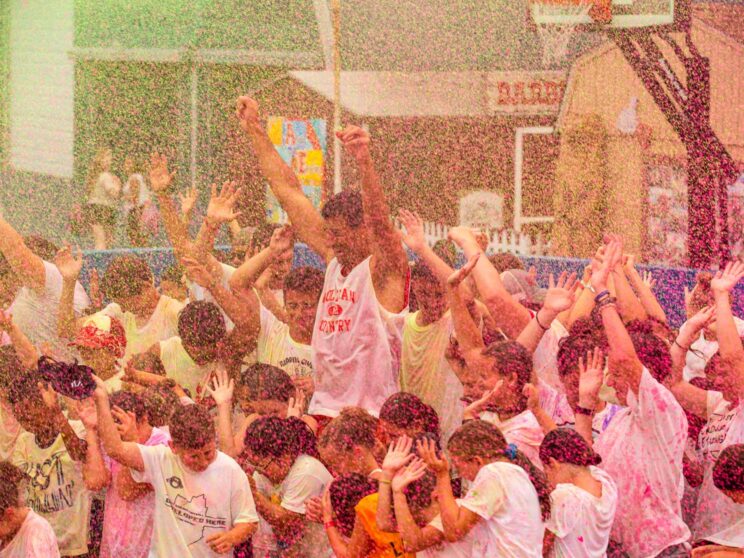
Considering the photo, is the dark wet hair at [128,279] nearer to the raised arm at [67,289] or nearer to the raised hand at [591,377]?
the raised arm at [67,289]

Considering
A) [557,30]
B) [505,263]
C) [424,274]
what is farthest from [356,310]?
[557,30]

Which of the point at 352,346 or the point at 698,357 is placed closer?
the point at 352,346

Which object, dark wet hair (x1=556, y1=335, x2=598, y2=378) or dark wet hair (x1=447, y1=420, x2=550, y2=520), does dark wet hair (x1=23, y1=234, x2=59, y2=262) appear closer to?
Result: dark wet hair (x1=556, y1=335, x2=598, y2=378)

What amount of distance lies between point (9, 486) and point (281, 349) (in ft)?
5.20

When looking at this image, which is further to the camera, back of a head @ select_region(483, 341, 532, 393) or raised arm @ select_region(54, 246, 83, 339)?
raised arm @ select_region(54, 246, 83, 339)

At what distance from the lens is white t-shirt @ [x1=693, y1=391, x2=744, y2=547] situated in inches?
172

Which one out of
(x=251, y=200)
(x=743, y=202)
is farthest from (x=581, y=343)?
(x=251, y=200)

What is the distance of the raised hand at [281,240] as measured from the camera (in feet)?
17.6

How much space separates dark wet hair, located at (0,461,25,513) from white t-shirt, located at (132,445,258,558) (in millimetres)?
425

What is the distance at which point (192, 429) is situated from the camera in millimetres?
4273

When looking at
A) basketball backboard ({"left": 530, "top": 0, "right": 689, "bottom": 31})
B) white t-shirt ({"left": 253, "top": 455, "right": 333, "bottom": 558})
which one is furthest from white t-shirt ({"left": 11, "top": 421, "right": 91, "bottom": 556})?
basketball backboard ({"left": 530, "top": 0, "right": 689, "bottom": 31})

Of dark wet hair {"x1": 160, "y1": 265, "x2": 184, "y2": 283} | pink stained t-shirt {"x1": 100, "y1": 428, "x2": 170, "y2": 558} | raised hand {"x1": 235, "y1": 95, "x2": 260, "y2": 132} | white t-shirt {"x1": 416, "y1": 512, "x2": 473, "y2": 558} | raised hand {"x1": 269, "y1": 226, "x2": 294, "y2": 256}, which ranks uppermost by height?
raised hand {"x1": 235, "y1": 95, "x2": 260, "y2": 132}

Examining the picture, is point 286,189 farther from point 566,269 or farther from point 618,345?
point 566,269

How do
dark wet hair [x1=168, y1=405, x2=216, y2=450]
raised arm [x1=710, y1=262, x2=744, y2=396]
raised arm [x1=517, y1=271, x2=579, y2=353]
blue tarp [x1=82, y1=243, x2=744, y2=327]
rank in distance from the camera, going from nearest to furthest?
dark wet hair [x1=168, y1=405, x2=216, y2=450]
raised arm [x1=710, y1=262, x2=744, y2=396]
raised arm [x1=517, y1=271, x2=579, y2=353]
blue tarp [x1=82, y1=243, x2=744, y2=327]
